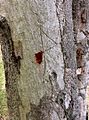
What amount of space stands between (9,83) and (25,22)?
0.28m

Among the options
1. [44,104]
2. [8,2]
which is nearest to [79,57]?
[44,104]

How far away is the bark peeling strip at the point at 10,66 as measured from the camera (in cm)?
124

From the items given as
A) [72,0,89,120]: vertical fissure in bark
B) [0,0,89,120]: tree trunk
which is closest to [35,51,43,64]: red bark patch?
[0,0,89,120]: tree trunk

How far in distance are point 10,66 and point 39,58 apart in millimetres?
A: 138

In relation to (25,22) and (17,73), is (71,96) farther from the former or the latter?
(25,22)

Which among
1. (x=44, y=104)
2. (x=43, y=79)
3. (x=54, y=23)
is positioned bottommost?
(x=44, y=104)

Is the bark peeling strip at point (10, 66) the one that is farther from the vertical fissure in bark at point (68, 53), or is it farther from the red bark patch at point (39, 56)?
the vertical fissure in bark at point (68, 53)

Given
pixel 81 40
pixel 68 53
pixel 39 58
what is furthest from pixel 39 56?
pixel 81 40

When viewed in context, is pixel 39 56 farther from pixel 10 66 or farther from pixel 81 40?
pixel 81 40

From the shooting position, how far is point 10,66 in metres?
1.30

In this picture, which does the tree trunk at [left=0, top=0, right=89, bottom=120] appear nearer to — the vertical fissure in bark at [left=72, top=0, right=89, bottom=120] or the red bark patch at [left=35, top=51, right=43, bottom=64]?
the red bark patch at [left=35, top=51, right=43, bottom=64]

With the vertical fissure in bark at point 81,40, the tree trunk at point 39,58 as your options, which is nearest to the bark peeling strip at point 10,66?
the tree trunk at point 39,58

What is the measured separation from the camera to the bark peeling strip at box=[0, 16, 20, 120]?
1238 millimetres

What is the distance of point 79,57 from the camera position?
1.77 metres
